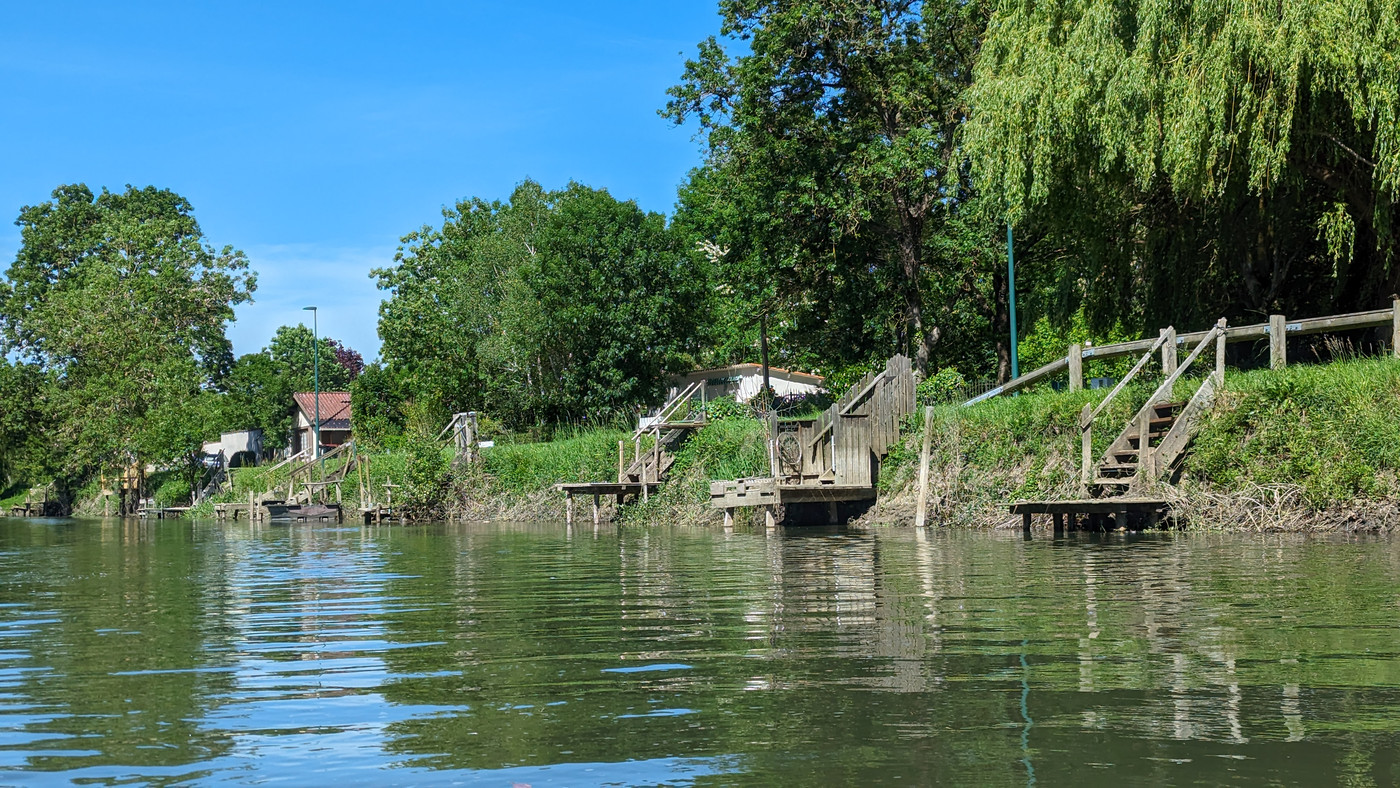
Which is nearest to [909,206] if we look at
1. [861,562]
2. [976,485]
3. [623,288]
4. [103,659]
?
[976,485]

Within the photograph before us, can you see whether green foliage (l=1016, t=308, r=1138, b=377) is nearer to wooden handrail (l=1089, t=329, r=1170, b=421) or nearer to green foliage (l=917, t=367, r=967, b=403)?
green foliage (l=917, t=367, r=967, b=403)

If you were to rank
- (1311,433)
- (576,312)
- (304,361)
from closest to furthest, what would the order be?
(1311,433) < (576,312) < (304,361)

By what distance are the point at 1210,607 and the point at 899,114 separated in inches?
1059

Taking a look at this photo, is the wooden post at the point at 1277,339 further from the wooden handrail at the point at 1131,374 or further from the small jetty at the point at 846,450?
the small jetty at the point at 846,450

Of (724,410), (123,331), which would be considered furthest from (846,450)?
(123,331)

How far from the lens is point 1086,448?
22016 mm

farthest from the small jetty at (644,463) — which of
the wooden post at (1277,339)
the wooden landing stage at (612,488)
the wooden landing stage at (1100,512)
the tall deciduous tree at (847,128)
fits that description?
the wooden post at (1277,339)

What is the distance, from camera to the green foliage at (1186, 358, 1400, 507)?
747 inches

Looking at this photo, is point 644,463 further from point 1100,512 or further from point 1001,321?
point 1100,512

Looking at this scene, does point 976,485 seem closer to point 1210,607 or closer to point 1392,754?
point 1210,607

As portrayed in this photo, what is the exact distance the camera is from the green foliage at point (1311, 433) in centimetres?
1898

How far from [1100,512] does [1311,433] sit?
3.26 metres

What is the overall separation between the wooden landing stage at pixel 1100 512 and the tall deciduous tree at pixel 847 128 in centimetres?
1236

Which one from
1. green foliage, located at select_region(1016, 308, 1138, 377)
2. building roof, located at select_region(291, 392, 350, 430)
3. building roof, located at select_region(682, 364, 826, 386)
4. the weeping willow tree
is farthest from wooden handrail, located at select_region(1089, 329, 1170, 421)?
building roof, located at select_region(291, 392, 350, 430)
